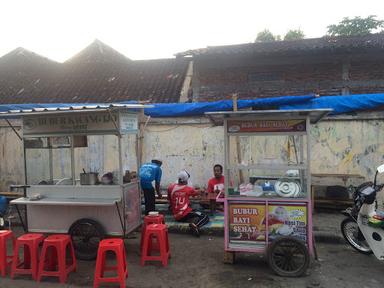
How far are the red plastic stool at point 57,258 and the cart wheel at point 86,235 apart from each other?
589 millimetres

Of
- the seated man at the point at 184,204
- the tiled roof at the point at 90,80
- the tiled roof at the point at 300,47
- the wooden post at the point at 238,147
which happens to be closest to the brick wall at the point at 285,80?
the tiled roof at the point at 300,47

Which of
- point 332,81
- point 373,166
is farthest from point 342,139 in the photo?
point 332,81

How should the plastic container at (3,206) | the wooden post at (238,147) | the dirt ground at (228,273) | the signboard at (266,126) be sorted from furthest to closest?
the wooden post at (238,147), the plastic container at (3,206), the signboard at (266,126), the dirt ground at (228,273)

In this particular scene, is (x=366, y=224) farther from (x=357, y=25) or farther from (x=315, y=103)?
(x=357, y=25)

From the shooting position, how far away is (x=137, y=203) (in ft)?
22.0

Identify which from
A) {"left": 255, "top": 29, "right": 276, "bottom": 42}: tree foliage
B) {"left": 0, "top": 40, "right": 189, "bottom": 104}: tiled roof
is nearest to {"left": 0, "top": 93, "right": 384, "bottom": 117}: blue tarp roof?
{"left": 0, "top": 40, "right": 189, "bottom": 104}: tiled roof

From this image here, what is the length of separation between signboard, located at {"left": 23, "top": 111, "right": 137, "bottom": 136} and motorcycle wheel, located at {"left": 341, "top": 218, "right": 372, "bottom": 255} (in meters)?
3.86

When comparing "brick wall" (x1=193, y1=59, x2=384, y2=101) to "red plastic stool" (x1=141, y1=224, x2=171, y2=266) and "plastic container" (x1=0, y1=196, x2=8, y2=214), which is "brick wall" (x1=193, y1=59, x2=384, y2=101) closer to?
"plastic container" (x1=0, y1=196, x2=8, y2=214)

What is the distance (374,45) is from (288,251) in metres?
7.09

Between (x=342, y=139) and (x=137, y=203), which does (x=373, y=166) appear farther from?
(x=137, y=203)

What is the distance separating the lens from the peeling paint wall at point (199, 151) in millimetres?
8312

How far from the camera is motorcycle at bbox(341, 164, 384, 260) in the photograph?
5.41 metres

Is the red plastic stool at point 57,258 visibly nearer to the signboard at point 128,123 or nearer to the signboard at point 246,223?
the signboard at point 128,123

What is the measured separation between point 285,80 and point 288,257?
6.74m
